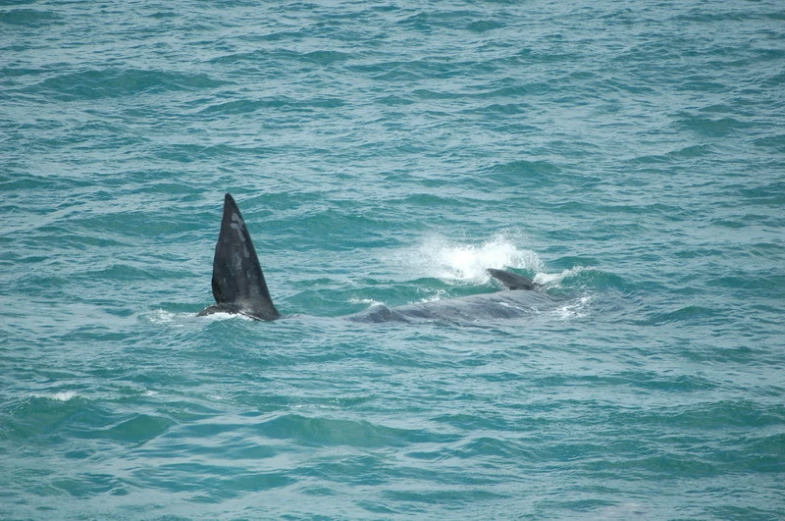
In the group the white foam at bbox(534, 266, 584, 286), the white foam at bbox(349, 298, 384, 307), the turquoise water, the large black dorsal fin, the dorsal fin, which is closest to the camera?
the turquoise water

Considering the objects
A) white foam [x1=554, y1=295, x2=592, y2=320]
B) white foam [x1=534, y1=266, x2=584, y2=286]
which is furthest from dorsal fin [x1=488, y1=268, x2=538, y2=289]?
white foam [x1=554, y1=295, x2=592, y2=320]

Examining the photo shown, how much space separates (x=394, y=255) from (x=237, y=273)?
5569 mm

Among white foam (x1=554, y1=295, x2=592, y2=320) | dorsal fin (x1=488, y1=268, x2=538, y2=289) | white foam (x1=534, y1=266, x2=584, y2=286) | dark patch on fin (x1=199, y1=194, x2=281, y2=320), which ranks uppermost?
dark patch on fin (x1=199, y1=194, x2=281, y2=320)

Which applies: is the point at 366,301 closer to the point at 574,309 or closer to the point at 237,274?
the point at 237,274

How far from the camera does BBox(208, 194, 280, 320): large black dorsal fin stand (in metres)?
15.4

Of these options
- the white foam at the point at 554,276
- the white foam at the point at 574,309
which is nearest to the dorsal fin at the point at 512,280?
the white foam at the point at 554,276

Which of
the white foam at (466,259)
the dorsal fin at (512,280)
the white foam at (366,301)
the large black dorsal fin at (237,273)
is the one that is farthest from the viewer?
the white foam at (466,259)

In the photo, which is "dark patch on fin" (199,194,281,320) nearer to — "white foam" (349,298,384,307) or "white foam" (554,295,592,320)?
"white foam" (349,298,384,307)

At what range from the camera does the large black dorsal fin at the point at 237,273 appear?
15422 mm

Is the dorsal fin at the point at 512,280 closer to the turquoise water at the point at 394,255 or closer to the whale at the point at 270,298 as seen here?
the whale at the point at 270,298

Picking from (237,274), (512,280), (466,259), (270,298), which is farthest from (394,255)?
(237,274)

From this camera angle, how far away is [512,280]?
759 inches

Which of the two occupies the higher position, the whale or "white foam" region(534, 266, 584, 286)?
the whale

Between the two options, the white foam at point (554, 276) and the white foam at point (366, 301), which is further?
the white foam at point (554, 276)
